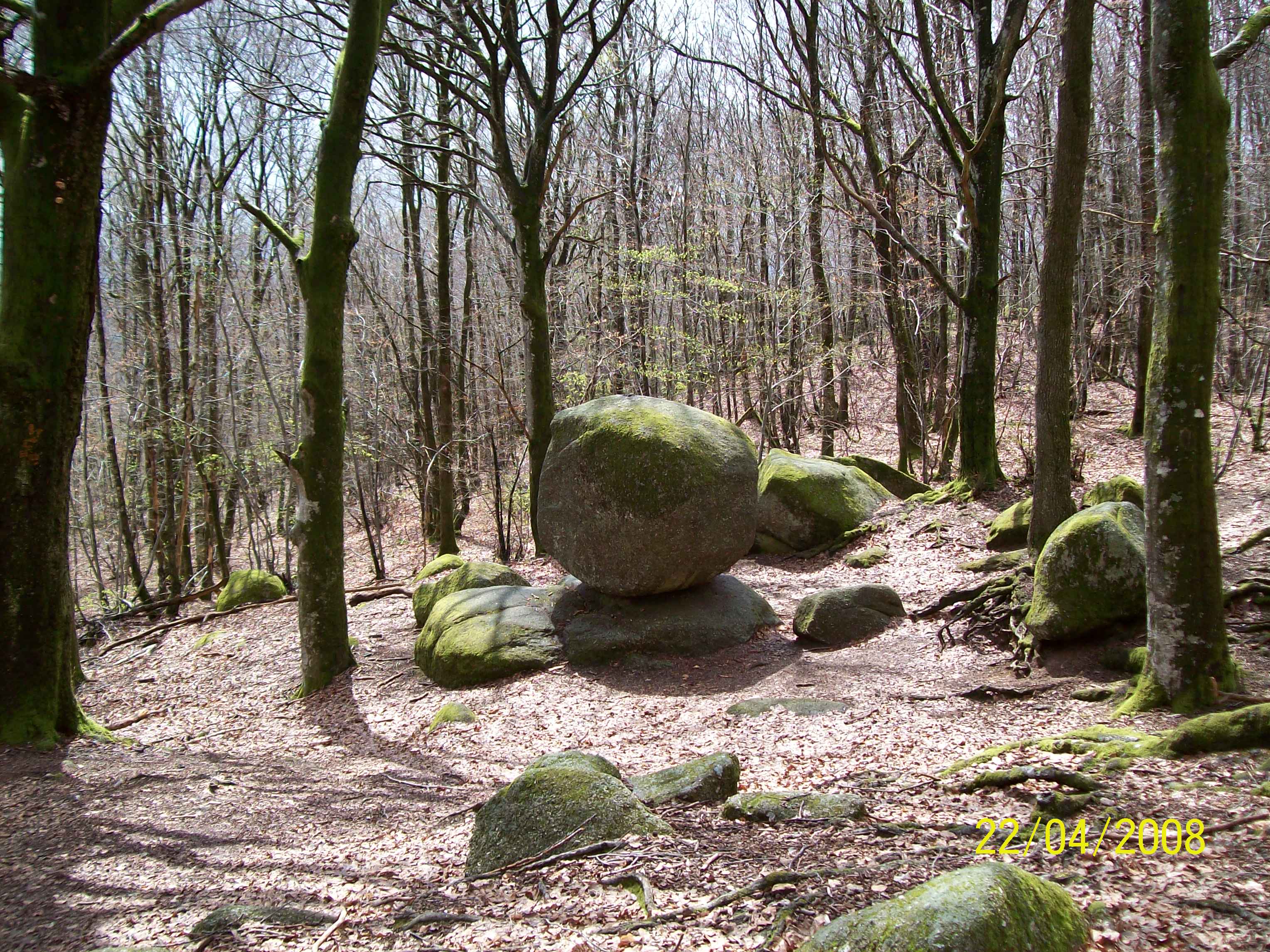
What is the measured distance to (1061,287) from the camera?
7328 millimetres

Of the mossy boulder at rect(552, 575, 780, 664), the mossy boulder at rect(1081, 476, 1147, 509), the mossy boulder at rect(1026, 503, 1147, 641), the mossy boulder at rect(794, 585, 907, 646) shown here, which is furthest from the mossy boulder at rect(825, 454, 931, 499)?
the mossy boulder at rect(1026, 503, 1147, 641)

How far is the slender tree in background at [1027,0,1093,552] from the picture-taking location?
7.13m

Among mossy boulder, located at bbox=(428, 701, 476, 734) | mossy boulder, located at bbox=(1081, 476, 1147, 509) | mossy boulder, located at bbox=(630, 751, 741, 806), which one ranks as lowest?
mossy boulder, located at bbox=(428, 701, 476, 734)

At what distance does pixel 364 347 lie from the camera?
17.2m

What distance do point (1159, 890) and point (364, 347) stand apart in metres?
17.0

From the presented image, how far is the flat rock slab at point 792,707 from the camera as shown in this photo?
19.3 ft

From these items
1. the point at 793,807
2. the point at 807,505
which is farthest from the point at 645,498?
the point at 793,807

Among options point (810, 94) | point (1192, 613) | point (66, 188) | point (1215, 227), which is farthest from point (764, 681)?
point (810, 94)

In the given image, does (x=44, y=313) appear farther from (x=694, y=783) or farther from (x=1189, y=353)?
(x=1189, y=353)

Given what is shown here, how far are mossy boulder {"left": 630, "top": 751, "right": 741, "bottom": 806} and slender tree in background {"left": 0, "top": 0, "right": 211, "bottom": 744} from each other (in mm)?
4214

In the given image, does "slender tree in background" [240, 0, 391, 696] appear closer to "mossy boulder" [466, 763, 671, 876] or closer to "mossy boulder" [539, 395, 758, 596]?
"mossy boulder" [539, 395, 758, 596]

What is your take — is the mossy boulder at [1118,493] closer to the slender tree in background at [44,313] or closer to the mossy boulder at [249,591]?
the slender tree in background at [44,313]

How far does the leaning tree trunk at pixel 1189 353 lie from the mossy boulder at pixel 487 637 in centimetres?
517

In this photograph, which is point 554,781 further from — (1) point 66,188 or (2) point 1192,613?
(1) point 66,188
